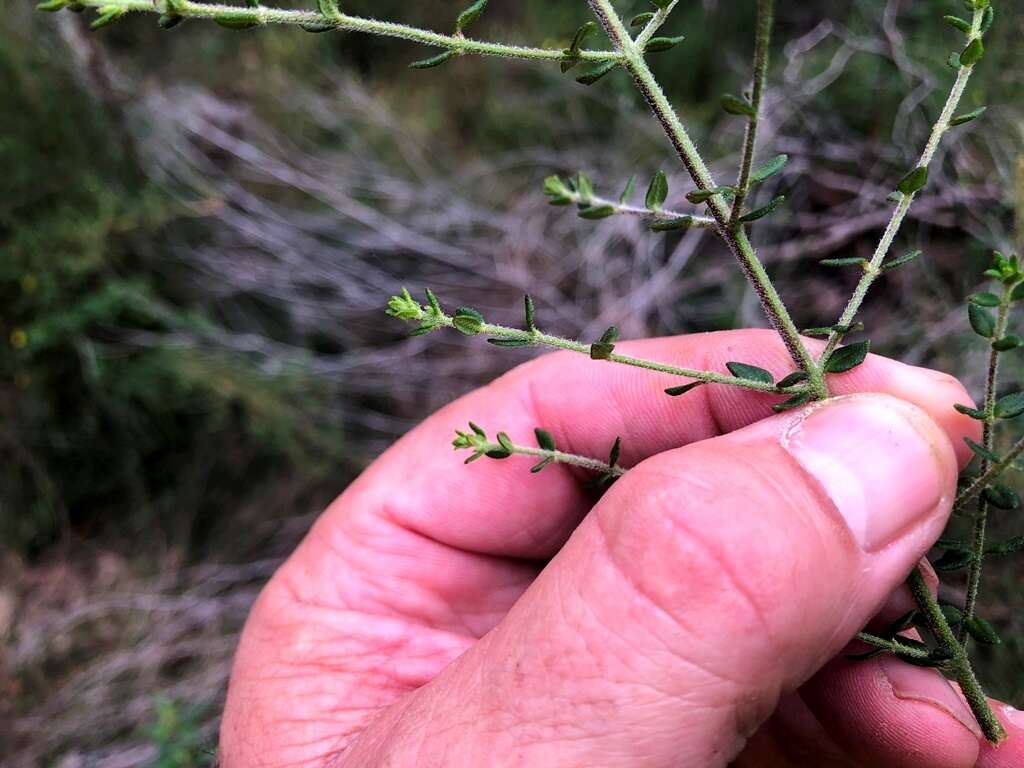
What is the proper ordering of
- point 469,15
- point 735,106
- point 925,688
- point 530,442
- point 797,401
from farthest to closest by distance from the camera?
point 530,442
point 925,688
point 797,401
point 469,15
point 735,106

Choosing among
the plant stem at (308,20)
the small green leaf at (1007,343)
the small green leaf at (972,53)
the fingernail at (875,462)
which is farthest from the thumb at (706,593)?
the plant stem at (308,20)

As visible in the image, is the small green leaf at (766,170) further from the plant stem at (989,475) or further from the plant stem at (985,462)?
the plant stem at (989,475)

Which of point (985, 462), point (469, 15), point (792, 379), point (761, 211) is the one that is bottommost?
point (985, 462)

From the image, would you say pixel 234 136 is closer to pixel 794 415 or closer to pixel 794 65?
pixel 794 65

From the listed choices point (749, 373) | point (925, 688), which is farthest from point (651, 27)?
point (925, 688)

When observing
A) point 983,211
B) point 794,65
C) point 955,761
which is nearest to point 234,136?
point 794,65

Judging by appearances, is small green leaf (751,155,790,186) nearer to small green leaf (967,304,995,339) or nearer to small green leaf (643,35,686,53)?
small green leaf (643,35,686,53)

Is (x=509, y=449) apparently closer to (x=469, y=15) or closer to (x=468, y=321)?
(x=468, y=321)
